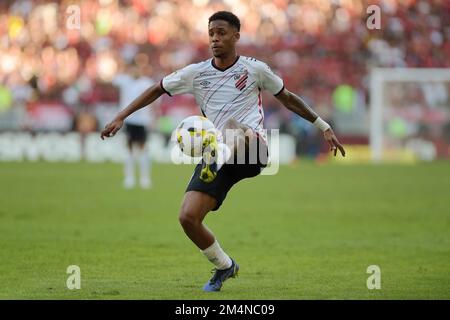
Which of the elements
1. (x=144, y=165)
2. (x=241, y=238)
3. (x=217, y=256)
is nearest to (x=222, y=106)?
(x=217, y=256)

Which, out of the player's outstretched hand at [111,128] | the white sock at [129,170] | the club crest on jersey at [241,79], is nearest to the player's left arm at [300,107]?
the club crest on jersey at [241,79]

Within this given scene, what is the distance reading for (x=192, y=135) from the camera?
759cm

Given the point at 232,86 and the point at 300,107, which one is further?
the point at 300,107

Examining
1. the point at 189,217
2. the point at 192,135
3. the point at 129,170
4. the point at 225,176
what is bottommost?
the point at 189,217

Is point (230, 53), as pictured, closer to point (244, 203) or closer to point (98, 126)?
point (244, 203)

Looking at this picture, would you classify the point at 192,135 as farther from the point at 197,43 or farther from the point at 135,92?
the point at 197,43

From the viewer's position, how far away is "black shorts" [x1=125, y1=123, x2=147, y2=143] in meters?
21.8

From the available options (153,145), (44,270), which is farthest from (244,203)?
(153,145)

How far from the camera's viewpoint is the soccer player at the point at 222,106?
8.02 metres

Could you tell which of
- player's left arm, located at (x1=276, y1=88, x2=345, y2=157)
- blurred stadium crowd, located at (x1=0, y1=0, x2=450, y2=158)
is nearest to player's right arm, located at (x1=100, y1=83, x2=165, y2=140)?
player's left arm, located at (x1=276, y1=88, x2=345, y2=157)

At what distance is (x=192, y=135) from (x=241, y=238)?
555 cm

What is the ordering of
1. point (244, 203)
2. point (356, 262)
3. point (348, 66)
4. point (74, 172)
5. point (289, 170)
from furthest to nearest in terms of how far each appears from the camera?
1. point (348, 66)
2. point (289, 170)
3. point (74, 172)
4. point (244, 203)
5. point (356, 262)

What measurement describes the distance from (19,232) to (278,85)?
19.6ft

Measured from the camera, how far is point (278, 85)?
8312 mm
